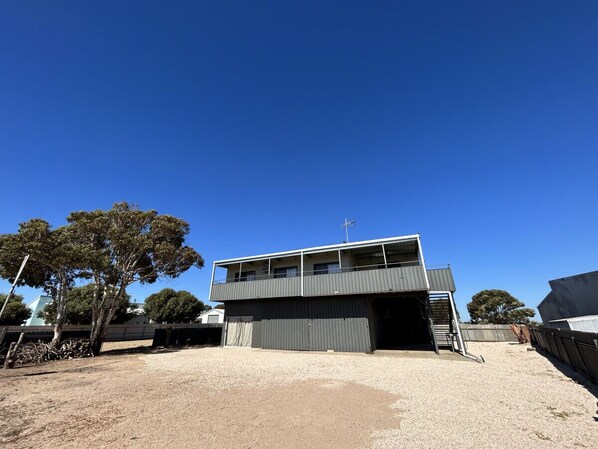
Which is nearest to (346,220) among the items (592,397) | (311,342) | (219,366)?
(311,342)

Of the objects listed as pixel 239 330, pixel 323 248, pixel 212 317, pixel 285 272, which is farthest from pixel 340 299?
pixel 212 317

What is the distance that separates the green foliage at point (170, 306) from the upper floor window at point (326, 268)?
2674 centimetres

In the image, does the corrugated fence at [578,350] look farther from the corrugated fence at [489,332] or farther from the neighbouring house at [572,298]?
the corrugated fence at [489,332]

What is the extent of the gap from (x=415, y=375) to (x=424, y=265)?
6988mm

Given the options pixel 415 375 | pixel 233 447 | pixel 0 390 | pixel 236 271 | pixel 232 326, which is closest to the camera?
pixel 233 447

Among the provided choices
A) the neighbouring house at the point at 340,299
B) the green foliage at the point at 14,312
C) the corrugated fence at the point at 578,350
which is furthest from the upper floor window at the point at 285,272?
the green foliage at the point at 14,312

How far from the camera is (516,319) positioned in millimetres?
39938

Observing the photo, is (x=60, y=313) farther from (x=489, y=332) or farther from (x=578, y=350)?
(x=489, y=332)

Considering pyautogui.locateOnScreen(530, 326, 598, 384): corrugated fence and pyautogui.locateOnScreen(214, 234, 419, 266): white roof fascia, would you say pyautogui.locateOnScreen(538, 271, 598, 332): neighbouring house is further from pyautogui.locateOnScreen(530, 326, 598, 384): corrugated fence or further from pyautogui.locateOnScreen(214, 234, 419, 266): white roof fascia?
pyautogui.locateOnScreen(214, 234, 419, 266): white roof fascia

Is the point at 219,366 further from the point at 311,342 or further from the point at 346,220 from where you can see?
the point at 346,220

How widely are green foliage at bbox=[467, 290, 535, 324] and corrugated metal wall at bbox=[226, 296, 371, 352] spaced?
36585 mm

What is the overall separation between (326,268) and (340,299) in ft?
9.00

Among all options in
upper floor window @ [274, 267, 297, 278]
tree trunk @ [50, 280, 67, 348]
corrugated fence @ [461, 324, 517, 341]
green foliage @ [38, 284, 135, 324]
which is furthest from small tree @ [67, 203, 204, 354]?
corrugated fence @ [461, 324, 517, 341]

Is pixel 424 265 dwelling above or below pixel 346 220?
below
